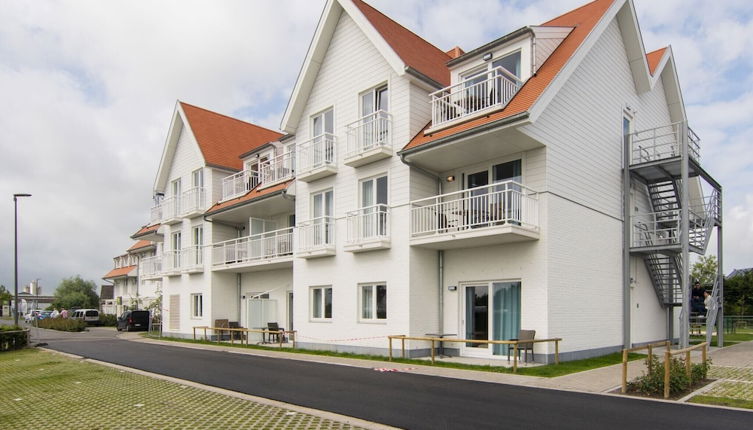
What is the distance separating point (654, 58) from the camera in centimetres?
2170

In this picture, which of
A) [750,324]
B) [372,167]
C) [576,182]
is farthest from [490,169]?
[750,324]

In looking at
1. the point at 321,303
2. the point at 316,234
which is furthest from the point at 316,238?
the point at 321,303

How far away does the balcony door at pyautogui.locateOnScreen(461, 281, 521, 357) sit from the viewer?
607 inches

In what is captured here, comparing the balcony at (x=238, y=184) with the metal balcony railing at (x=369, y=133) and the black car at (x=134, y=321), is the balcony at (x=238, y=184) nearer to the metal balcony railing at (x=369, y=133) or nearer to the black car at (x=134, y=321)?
the metal balcony railing at (x=369, y=133)

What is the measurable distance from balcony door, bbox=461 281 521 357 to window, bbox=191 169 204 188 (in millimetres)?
17157

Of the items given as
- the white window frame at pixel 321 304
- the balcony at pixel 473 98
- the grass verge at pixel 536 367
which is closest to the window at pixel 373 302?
the grass verge at pixel 536 367

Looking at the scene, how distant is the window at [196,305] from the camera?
2777 cm

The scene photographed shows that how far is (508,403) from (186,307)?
2246 centimetres

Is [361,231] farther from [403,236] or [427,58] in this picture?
[427,58]

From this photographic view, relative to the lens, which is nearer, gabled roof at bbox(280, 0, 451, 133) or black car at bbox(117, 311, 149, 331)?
gabled roof at bbox(280, 0, 451, 133)

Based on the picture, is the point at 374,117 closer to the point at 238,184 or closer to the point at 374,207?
the point at 374,207

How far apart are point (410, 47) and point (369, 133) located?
361cm

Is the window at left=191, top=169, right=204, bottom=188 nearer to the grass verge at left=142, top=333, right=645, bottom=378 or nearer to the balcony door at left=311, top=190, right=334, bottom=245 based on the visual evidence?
the balcony door at left=311, top=190, right=334, bottom=245

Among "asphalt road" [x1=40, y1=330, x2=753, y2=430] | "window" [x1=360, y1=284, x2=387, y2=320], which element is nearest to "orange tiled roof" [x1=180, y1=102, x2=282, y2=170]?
"window" [x1=360, y1=284, x2=387, y2=320]
